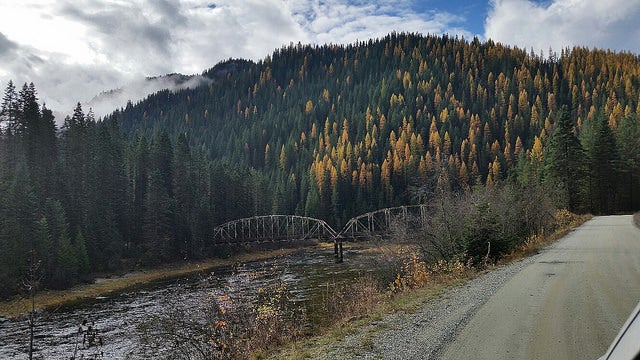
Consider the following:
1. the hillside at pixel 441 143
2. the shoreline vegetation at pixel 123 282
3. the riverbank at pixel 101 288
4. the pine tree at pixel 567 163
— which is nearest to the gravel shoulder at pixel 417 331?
the shoreline vegetation at pixel 123 282

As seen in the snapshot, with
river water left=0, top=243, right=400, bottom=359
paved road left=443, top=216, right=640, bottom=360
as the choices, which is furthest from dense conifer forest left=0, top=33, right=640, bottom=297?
paved road left=443, top=216, right=640, bottom=360

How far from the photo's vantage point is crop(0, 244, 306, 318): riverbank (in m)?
33.8

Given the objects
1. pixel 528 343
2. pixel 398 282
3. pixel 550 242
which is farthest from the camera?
pixel 550 242

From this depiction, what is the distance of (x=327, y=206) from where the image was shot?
114312 mm

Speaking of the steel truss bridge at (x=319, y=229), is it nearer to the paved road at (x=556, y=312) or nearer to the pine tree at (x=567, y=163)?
the paved road at (x=556, y=312)

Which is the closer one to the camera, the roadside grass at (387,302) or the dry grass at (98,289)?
the roadside grass at (387,302)

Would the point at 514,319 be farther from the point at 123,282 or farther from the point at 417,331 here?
the point at 123,282

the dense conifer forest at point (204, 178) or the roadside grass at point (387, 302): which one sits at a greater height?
the dense conifer forest at point (204, 178)

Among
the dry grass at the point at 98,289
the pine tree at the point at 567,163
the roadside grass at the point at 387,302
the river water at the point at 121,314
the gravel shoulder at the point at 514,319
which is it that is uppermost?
the pine tree at the point at 567,163

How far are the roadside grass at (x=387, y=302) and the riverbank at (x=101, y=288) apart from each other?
28.7 ft

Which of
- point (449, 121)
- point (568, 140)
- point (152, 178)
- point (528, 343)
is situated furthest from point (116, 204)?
point (449, 121)

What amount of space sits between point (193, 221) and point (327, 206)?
50032mm

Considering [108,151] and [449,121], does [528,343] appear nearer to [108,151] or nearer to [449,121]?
[108,151]

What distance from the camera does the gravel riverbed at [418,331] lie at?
29.3 ft
